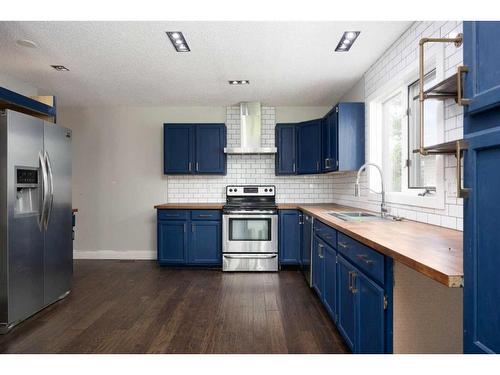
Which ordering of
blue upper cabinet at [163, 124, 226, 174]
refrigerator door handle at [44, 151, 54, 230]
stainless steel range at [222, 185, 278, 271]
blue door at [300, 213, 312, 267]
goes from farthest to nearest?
blue upper cabinet at [163, 124, 226, 174] < stainless steel range at [222, 185, 278, 271] < blue door at [300, 213, 312, 267] < refrigerator door handle at [44, 151, 54, 230]

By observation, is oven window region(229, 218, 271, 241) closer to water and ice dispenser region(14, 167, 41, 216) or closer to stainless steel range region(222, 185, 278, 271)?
stainless steel range region(222, 185, 278, 271)

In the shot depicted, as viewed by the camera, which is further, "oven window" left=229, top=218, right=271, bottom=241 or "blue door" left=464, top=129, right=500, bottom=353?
"oven window" left=229, top=218, right=271, bottom=241

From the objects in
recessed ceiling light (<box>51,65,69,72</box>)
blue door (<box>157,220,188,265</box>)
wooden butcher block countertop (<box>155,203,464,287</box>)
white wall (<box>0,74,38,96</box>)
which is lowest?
blue door (<box>157,220,188,265</box>)

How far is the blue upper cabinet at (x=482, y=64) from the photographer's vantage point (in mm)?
859

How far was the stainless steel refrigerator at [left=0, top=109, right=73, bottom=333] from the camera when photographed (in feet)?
8.46

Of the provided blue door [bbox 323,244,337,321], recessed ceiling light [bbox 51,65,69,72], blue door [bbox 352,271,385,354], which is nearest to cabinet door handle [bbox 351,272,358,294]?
blue door [bbox 352,271,385,354]

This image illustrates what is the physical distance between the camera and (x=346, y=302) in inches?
85.8

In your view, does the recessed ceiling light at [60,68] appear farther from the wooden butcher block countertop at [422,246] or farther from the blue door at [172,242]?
the wooden butcher block countertop at [422,246]

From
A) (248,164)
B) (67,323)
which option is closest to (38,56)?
(67,323)

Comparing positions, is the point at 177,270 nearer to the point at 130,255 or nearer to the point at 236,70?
the point at 130,255

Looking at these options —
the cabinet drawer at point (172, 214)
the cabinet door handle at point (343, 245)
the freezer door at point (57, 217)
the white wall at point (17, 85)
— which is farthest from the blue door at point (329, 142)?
the white wall at point (17, 85)

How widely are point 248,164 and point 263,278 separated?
6.29 feet

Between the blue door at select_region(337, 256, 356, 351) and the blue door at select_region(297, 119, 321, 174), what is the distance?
98.3 inches

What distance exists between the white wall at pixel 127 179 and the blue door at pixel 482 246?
4.29 m
